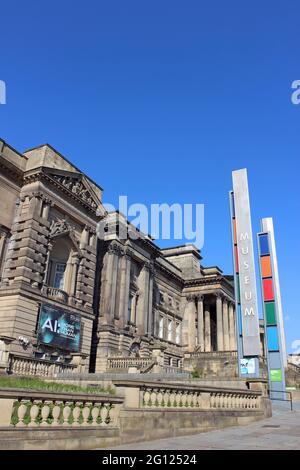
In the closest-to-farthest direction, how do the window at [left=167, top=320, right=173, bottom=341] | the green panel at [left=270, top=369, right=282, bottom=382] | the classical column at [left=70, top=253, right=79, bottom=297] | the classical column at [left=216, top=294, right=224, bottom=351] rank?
the green panel at [left=270, top=369, right=282, bottom=382] < the classical column at [left=70, top=253, right=79, bottom=297] < the window at [left=167, top=320, right=173, bottom=341] < the classical column at [left=216, top=294, right=224, bottom=351]

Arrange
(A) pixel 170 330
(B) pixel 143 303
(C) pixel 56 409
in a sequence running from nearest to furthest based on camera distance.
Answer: (C) pixel 56 409, (B) pixel 143 303, (A) pixel 170 330

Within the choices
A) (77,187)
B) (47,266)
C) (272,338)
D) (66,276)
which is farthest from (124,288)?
(272,338)

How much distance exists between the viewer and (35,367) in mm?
25094

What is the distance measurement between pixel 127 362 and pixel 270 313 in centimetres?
1241

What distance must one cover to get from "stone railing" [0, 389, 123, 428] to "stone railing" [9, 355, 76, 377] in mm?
14350

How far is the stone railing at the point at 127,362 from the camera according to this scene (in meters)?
31.1

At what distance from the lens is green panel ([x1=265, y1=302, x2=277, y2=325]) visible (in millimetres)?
28016

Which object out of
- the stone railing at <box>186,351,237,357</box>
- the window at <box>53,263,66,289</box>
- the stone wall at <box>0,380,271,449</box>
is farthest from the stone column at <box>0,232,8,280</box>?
the stone railing at <box>186,351,237,357</box>

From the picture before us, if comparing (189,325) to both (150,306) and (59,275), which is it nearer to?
(150,306)

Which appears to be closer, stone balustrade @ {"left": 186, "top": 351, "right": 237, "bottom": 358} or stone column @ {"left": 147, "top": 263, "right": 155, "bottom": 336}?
stone balustrade @ {"left": 186, "top": 351, "right": 237, "bottom": 358}

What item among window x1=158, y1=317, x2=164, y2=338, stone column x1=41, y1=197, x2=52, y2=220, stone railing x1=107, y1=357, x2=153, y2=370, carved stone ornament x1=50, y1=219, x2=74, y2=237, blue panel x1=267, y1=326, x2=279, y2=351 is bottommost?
stone railing x1=107, y1=357, x2=153, y2=370

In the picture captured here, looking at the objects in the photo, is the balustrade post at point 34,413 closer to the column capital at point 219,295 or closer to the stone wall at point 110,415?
the stone wall at point 110,415

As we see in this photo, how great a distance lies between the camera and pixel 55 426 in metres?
9.19

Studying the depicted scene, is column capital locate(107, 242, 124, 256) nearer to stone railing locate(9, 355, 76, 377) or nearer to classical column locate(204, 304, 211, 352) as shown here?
stone railing locate(9, 355, 76, 377)
